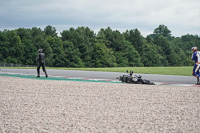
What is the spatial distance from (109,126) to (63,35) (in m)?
77.1

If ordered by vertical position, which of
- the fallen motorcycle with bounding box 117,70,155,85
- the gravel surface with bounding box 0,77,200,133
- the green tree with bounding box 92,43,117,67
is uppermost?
the green tree with bounding box 92,43,117,67

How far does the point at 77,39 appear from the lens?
7744cm

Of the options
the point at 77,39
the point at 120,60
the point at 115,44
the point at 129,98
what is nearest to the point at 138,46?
the point at 115,44

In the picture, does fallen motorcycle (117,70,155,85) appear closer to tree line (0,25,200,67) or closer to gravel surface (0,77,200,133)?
gravel surface (0,77,200,133)

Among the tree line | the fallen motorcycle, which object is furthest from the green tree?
the fallen motorcycle

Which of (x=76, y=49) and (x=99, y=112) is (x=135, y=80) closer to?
(x=99, y=112)

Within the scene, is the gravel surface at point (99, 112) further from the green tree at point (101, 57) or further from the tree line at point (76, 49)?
the green tree at point (101, 57)

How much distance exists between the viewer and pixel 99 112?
754 cm

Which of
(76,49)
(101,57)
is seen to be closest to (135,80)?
(101,57)

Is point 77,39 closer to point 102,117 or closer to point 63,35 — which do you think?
point 63,35

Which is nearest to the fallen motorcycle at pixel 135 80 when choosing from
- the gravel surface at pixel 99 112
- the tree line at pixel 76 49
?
the gravel surface at pixel 99 112

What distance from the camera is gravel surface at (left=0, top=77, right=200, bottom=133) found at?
6.02m

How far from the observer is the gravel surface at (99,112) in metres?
6.02

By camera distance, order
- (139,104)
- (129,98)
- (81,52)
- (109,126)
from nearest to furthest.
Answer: (109,126), (139,104), (129,98), (81,52)
